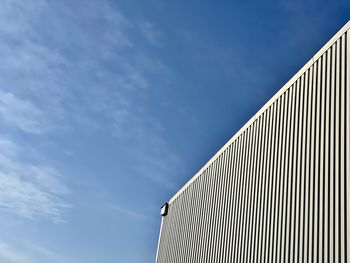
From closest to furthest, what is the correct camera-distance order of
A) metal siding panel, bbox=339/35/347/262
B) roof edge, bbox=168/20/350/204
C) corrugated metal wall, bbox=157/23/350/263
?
metal siding panel, bbox=339/35/347/262 → corrugated metal wall, bbox=157/23/350/263 → roof edge, bbox=168/20/350/204

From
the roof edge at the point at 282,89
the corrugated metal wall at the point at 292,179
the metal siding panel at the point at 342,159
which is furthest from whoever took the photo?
the roof edge at the point at 282,89

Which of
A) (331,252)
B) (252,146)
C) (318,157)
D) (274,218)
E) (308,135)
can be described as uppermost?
(252,146)

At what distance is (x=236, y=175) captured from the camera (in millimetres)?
16516

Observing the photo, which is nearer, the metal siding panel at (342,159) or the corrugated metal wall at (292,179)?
the metal siding panel at (342,159)

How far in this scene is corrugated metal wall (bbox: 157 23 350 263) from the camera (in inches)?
399

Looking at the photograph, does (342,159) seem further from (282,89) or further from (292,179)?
(282,89)

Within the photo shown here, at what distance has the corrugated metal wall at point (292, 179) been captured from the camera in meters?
10.1

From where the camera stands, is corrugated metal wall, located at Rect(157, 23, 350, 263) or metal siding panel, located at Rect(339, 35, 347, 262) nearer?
metal siding panel, located at Rect(339, 35, 347, 262)

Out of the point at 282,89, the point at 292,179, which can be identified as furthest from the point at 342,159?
the point at 282,89

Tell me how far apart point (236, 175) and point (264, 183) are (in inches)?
109

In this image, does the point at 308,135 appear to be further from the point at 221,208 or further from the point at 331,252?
the point at 221,208

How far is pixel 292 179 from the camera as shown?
12039 millimetres

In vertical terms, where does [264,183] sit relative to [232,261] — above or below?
above

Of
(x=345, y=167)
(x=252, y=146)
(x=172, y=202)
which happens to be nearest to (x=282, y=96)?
(x=252, y=146)
